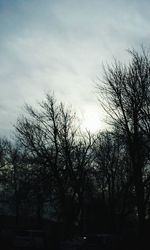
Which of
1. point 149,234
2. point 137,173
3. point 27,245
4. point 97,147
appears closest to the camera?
point 149,234

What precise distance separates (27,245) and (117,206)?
19.3 metres

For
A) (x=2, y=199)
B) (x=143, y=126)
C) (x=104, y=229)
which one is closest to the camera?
(x=143, y=126)

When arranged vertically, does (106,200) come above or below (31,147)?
below

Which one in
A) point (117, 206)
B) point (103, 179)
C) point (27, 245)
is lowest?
point (27, 245)

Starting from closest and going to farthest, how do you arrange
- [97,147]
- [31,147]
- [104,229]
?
[31,147], [97,147], [104,229]

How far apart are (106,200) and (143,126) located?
31.2m

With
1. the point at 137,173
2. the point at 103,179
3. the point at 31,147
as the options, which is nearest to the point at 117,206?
the point at 103,179

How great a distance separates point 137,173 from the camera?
28828 mm

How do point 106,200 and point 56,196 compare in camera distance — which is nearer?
point 56,196

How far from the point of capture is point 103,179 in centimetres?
4962

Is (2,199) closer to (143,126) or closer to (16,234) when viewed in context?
(16,234)

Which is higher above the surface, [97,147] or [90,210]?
[97,147]

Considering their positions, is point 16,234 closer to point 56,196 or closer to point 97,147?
point 56,196

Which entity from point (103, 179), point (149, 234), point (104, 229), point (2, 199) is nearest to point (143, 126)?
point (149, 234)
